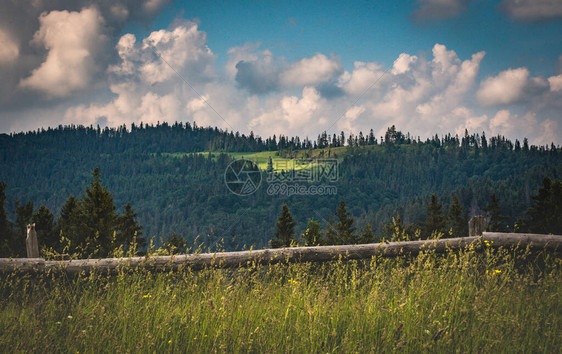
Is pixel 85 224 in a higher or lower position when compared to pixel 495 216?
higher

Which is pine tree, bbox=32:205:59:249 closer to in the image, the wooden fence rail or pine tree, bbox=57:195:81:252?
pine tree, bbox=57:195:81:252

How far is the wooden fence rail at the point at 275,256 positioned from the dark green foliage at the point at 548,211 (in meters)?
52.5

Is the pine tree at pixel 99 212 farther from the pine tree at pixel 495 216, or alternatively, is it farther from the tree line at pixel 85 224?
the pine tree at pixel 495 216

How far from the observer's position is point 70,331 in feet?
11.3

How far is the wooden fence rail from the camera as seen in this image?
4930 millimetres

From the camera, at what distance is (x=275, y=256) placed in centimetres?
534

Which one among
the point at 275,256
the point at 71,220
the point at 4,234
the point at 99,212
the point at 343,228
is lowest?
the point at 343,228

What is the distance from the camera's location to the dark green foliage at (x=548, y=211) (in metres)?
49.5

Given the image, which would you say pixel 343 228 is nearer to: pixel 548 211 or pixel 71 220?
pixel 548 211

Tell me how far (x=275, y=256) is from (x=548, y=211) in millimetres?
58952

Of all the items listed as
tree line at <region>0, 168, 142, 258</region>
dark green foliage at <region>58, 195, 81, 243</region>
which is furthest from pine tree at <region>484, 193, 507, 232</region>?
dark green foliage at <region>58, 195, 81, 243</region>

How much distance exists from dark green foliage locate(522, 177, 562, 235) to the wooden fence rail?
172 feet

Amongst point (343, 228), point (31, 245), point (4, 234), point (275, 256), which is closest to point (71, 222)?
point (4, 234)

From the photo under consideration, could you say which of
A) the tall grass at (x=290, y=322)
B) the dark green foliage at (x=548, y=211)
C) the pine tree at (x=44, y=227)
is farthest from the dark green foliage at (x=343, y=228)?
the tall grass at (x=290, y=322)
